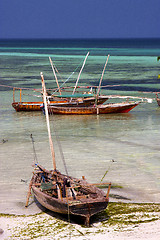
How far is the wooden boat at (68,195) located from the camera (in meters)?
10.6

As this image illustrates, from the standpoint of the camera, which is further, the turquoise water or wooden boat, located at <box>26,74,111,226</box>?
the turquoise water

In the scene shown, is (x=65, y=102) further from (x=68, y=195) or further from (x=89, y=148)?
(x=68, y=195)

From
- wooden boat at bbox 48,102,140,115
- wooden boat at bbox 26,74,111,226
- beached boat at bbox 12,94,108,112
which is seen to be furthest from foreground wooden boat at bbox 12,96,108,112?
wooden boat at bbox 26,74,111,226

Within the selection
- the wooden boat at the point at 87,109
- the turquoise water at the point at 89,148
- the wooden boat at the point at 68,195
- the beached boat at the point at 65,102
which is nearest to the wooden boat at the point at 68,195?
the wooden boat at the point at 68,195

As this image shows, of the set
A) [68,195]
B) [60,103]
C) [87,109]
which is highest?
[60,103]

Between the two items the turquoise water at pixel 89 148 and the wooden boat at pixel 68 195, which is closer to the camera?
the wooden boat at pixel 68 195

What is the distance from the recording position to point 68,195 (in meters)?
11.7

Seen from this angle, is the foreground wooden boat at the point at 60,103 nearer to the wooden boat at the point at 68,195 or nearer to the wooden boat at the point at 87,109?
the wooden boat at the point at 87,109

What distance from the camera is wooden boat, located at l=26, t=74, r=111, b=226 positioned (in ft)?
34.8

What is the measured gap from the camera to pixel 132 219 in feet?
37.6

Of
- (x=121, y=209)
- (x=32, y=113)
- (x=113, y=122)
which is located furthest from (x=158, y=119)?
(x=121, y=209)

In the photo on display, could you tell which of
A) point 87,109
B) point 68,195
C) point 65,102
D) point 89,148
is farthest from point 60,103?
point 68,195

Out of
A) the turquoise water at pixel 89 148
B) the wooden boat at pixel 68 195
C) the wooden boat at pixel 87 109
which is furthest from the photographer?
the wooden boat at pixel 87 109

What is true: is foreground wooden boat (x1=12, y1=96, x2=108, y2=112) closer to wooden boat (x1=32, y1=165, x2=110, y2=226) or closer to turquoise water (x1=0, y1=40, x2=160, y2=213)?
turquoise water (x1=0, y1=40, x2=160, y2=213)
